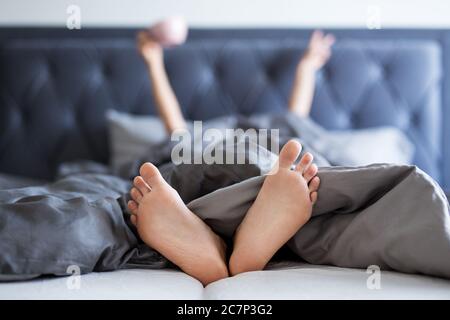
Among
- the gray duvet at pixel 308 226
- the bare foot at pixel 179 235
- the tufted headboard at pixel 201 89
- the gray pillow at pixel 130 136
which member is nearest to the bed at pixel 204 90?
the tufted headboard at pixel 201 89

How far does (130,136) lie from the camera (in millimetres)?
2045

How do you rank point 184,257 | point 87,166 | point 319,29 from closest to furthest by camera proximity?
point 184,257, point 87,166, point 319,29

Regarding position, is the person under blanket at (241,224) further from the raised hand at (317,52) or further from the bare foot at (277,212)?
the raised hand at (317,52)

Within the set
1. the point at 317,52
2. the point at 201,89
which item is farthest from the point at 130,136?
the point at 317,52

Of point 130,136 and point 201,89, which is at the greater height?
point 201,89

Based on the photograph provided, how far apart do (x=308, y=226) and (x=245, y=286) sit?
Answer: 21 centimetres

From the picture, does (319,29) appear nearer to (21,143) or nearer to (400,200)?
(21,143)

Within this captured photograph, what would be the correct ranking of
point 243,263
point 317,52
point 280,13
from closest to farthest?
1. point 243,263
2. point 317,52
3. point 280,13

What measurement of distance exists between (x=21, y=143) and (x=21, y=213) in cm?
128

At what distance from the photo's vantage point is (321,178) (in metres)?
1.01

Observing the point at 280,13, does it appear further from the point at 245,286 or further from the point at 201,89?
the point at 245,286

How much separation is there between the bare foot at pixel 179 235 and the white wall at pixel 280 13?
1.46m

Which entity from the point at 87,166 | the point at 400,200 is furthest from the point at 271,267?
the point at 87,166

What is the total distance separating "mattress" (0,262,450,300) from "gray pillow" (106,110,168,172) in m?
1.07
